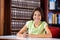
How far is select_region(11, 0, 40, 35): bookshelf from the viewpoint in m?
4.04

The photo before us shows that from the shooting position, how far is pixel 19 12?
4.13 meters

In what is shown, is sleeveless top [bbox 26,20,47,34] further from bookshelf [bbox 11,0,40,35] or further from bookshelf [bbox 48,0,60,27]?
bookshelf [bbox 48,0,60,27]

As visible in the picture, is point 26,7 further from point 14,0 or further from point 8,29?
point 8,29

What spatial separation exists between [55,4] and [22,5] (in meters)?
0.91

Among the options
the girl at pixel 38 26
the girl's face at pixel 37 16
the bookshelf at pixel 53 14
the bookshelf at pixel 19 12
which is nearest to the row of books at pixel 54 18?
the bookshelf at pixel 53 14

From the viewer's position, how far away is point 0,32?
377 cm

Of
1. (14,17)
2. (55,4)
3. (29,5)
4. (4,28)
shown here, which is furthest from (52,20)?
(4,28)

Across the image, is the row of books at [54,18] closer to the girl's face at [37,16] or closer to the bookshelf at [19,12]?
the bookshelf at [19,12]

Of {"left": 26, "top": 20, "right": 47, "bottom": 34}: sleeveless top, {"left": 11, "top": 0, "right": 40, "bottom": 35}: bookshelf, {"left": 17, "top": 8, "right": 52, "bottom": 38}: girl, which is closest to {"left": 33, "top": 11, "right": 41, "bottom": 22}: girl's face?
{"left": 17, "top": 8, "right": 52, "bottom": 38}: girl

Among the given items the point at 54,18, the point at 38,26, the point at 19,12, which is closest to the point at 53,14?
the point at 54,18

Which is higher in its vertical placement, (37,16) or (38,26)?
(37,16)

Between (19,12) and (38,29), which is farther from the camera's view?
(19,12)

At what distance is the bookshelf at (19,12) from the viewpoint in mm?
4035

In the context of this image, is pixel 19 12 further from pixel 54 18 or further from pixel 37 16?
pixel 37 16
